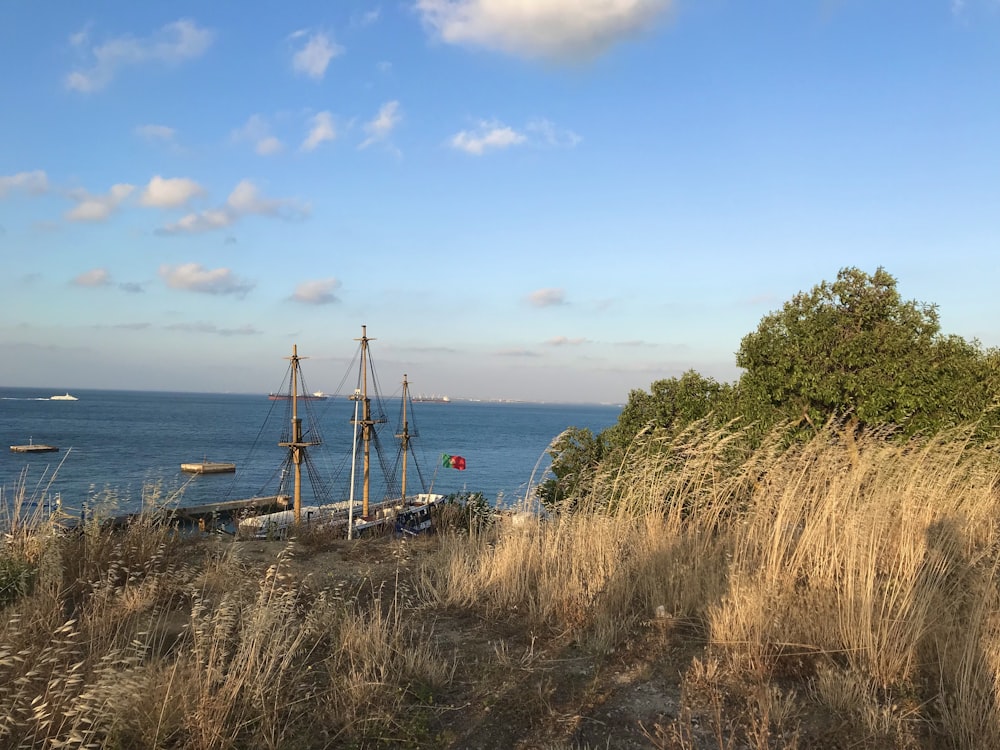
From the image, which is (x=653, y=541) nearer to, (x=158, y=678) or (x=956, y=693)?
(x=956, y=693)

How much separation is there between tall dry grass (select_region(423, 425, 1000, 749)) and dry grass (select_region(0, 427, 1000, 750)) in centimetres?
2

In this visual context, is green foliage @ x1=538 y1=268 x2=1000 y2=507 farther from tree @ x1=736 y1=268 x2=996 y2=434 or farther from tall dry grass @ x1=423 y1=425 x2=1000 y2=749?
tall dry grass @ x1=423 y1=425 x2=1000 y2=749

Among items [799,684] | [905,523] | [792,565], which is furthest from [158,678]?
[905,523]

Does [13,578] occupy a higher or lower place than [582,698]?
higher

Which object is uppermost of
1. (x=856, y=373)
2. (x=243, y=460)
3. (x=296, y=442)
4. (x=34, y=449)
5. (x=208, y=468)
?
(x=856, y=373)

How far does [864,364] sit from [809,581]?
8.17 meters

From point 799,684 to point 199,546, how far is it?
290 inches

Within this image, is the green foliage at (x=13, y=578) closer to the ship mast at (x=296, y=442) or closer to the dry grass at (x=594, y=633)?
the dry grass at (x=594, y=633)

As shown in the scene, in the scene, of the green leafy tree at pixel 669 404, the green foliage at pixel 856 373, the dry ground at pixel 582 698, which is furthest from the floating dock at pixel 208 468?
the dry ground at pixel 582 698

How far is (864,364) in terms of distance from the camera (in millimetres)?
10945

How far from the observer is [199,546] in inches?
316

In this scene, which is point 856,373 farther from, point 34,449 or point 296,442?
point 34,449

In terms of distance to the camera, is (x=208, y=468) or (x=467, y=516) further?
(x=208, y=468)

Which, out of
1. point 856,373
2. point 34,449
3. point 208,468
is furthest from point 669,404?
point 34,449
